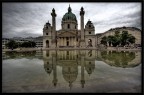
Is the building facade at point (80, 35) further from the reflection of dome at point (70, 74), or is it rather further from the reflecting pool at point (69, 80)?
the reflection of dome at point (70, 74)

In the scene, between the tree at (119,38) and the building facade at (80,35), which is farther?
the tree at (119,38)

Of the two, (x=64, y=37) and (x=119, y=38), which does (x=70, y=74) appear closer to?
(x=119, y=38)

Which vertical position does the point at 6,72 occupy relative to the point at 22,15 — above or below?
below

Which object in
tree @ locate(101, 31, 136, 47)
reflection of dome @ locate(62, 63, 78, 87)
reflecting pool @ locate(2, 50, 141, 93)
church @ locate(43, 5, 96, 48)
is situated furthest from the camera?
tree @ locate(101, 31, 136, 47)

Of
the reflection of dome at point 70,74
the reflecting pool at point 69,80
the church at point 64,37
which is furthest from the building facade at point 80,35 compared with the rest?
the reflection of dome at point 70,74

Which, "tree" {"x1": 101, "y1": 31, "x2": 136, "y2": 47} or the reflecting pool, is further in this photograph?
"tree" {"x1": 101, "y1": 31, "x2": 136, "y2": 47}

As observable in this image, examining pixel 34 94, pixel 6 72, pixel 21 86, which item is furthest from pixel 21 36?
pixel 34 94

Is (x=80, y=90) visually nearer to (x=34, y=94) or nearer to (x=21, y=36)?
(x=34, y=94)

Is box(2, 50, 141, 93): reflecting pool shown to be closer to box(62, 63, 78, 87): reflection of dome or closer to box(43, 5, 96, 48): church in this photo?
box(62, 63, 78, 87): reflection of dome

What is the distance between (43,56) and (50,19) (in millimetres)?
1911

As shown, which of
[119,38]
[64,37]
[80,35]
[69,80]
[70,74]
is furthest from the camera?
[80,35]

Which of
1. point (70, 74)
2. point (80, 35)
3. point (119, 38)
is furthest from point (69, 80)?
point (80, 35)

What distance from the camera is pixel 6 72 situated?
3.94 meters

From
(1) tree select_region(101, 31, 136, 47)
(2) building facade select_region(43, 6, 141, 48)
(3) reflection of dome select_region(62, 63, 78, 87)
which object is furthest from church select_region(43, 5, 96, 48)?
Answer: (3) reflection of dome select_region(62, 63, 78, 87)
